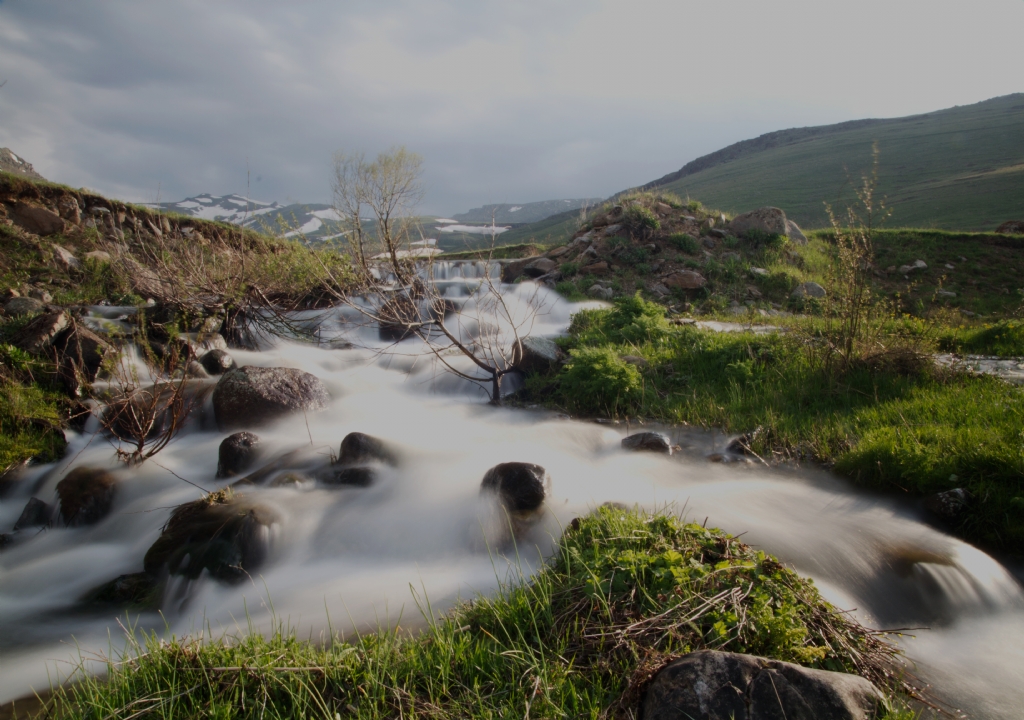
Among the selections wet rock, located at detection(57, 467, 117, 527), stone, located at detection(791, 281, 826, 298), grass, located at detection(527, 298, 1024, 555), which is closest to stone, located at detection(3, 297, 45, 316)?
wet rock, located at detection(57, 467, 117, 527)

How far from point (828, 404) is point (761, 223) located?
439 inches

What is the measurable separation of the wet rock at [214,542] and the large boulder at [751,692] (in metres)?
3.37

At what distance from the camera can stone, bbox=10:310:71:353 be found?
7066 mm

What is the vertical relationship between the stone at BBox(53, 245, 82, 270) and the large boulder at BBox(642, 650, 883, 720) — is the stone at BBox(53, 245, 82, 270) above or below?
above

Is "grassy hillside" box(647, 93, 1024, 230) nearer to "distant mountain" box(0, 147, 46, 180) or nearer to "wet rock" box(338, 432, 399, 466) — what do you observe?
"wet rock" box(338, 432, 399, 466)

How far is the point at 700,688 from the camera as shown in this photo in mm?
2072

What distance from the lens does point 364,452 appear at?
5848 mm

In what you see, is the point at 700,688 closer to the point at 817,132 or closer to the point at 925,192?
the point at 925,192

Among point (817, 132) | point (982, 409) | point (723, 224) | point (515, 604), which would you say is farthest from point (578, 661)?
point (817, 132)

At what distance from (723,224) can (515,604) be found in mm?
15894

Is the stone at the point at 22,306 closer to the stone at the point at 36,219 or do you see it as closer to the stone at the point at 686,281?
the stone at the point at 36,219

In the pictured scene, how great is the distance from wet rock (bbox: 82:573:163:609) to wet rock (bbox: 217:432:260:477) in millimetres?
1594

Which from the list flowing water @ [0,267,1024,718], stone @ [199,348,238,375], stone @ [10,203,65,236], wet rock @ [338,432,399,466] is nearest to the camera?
flowing water @ [0,267,1024,718]

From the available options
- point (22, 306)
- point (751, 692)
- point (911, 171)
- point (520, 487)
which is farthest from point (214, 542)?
point (911, 171)
